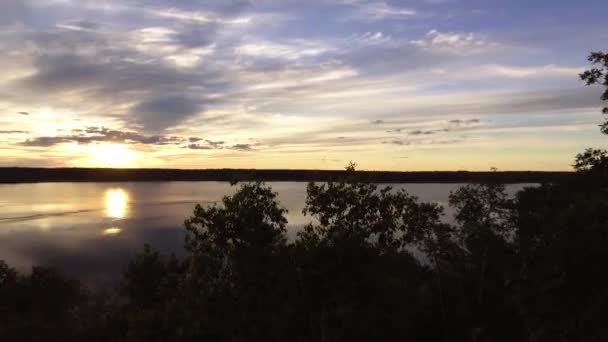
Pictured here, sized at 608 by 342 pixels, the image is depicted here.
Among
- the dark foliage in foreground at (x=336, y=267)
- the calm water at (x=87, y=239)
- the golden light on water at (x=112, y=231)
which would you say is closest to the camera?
the dark foliage in foreground at (x=336, y=267)

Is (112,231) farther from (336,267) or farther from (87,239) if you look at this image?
(336,267)

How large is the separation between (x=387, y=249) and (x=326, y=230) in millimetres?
3521

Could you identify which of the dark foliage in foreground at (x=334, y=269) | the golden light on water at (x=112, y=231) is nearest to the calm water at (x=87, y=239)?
the golden light on water at (x=112, y=231)

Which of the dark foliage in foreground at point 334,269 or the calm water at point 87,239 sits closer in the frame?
the dark foliage in foreground at point 334,269

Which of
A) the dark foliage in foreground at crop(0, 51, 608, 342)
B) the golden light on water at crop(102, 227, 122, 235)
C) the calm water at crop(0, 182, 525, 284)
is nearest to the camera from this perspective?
the dark foliage in foreground at crop(0, 51, 608, 342)

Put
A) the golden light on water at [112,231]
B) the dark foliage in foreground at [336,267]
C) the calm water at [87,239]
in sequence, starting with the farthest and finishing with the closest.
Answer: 1. the golden light on water at [112,231]
2. the calm water at [87,239]
3. the dark foliage in foreground at [336,267]

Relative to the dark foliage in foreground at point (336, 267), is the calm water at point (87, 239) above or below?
below

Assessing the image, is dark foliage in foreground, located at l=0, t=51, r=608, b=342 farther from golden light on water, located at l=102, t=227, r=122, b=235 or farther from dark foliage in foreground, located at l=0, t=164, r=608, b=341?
golden light on water, located at l=102, t=227, r=122, b=235

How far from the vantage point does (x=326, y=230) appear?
25.9 metres

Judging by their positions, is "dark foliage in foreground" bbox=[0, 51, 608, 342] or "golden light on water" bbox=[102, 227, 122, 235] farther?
"golden light on water" bbox=[102, 227, 122, 235]

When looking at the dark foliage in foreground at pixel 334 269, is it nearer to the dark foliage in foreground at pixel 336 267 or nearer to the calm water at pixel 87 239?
the dark foliage in foreground at pixel 336 267

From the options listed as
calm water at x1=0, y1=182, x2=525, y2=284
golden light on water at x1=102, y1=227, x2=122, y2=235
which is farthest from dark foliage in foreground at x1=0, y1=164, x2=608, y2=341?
golden light on water at x1=102, y1=227, x2=122, y2=235

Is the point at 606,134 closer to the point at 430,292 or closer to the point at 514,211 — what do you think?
the point at 514,211

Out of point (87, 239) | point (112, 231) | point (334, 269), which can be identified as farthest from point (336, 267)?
point (112, 231)
